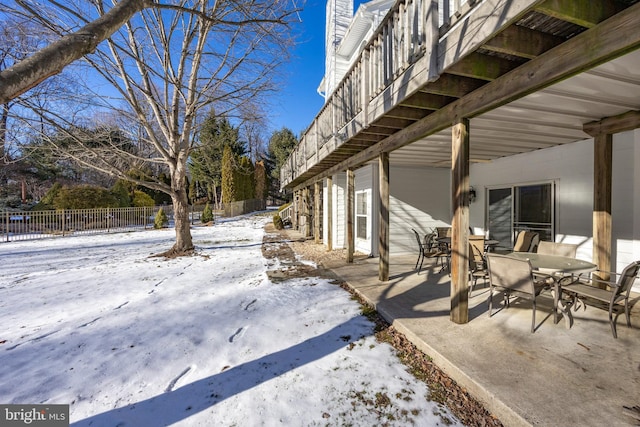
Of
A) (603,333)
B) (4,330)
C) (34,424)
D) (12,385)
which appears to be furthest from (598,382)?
(4,330)

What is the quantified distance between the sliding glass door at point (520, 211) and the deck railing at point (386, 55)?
172 inches

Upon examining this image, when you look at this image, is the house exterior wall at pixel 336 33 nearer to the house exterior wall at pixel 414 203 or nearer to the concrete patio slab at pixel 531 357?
the house exterior wall at pixel 414 203

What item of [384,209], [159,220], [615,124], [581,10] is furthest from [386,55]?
[159,220]

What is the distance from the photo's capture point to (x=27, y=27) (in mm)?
5070

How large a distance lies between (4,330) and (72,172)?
83.7 feet

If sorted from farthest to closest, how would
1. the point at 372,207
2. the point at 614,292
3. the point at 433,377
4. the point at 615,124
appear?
the point at 372,207 < the point at 615,124 < the point at 614,292 < the point at 433,377

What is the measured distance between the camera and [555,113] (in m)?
3.53

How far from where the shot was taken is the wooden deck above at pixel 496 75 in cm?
179

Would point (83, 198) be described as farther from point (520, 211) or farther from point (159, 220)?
point (520, 211)

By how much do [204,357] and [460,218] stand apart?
3.23 m

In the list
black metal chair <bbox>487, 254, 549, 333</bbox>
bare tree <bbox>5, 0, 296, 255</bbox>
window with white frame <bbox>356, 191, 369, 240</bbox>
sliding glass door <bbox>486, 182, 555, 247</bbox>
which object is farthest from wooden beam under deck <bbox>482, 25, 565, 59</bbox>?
window with white frame <bbox>356, 191, 369, 240</bbox>

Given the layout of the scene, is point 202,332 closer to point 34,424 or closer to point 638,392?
point 34,424

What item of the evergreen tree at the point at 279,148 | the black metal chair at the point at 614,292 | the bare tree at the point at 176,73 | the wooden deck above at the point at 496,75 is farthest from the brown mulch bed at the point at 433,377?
the evergreen tree at the point at 279,148

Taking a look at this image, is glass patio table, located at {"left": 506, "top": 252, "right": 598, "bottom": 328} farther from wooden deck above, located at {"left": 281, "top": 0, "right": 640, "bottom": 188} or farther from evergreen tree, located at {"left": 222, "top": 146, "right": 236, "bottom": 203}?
evergreen tree, located at {"left": 222, "top": 146, "right": 236, "bottom": 203}
